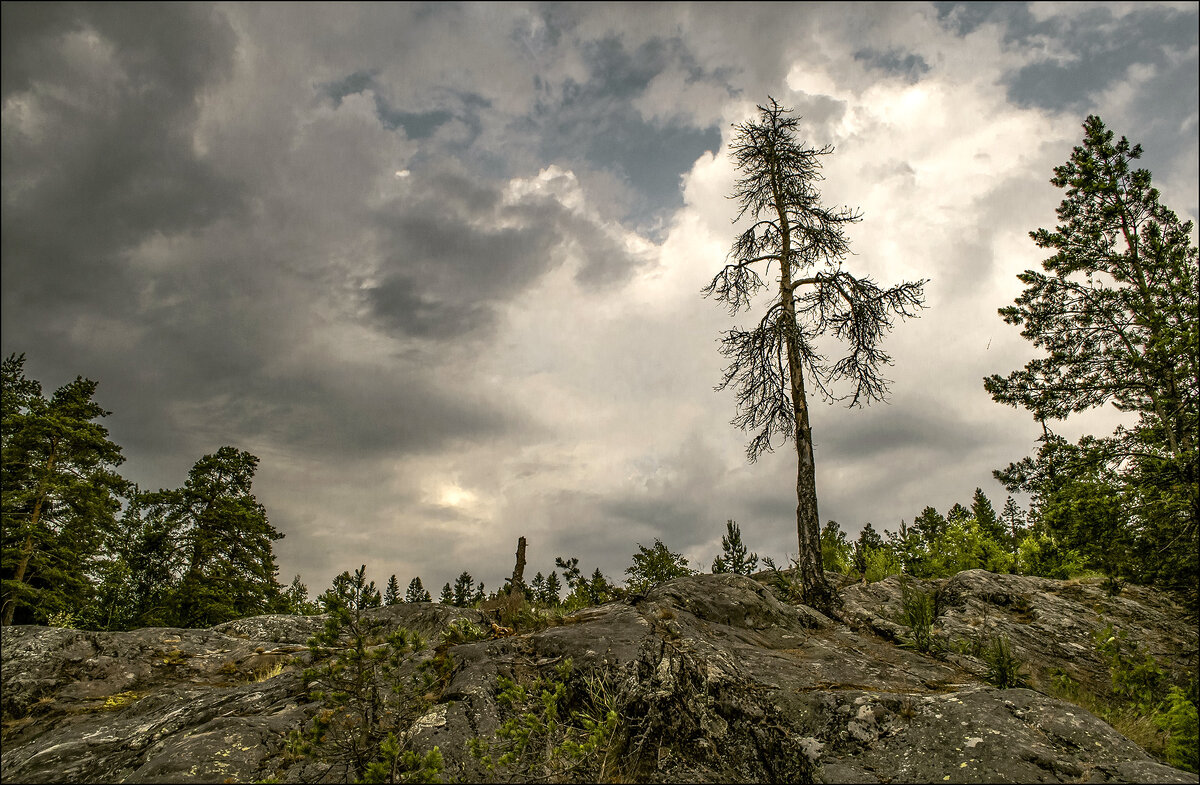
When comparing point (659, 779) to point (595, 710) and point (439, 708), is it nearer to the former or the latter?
point (595, 710)

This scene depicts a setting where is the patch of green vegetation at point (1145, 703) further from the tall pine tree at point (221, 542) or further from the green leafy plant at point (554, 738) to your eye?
the tall pine tree at point (221, 542)

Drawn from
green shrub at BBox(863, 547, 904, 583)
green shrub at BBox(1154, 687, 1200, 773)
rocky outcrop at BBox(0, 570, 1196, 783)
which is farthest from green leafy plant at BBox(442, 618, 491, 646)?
green shrub at BBox(863, 547, 904, 583)

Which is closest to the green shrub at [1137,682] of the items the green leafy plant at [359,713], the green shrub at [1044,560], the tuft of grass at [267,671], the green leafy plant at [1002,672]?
the green leafy plant at [1002,672]

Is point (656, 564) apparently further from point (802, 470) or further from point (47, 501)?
point (47, 501)

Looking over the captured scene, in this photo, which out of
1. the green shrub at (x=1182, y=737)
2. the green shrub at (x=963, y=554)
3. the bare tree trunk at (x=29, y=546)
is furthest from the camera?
the bare tree trunk at (x=29, y=546)

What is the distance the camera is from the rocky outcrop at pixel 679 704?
4.59 meters

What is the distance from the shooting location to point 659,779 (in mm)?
4656

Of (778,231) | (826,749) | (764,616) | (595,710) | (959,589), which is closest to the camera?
(826,749)

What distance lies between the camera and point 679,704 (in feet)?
17.4

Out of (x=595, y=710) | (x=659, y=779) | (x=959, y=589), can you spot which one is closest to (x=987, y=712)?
(x=659, y=779)

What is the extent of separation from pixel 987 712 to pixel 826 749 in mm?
1505

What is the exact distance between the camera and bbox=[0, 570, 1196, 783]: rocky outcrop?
15.1 feet

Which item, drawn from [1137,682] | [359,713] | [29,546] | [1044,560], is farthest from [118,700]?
[1044,560]

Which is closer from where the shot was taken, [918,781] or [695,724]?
[918,781]
